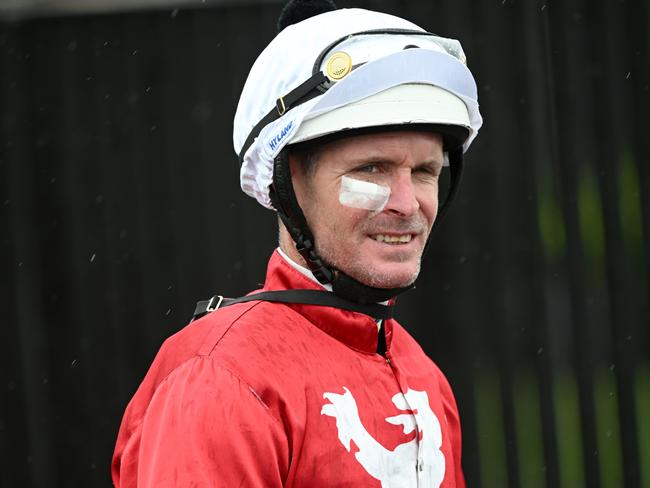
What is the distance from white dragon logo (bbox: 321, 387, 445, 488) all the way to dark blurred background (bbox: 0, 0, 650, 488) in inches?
81.6

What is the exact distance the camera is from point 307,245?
2.03 m

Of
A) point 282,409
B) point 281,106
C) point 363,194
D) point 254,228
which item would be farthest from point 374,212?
point 254,228

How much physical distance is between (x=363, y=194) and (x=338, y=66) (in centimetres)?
27

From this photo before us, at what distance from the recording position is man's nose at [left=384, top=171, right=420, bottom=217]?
197 centimetres

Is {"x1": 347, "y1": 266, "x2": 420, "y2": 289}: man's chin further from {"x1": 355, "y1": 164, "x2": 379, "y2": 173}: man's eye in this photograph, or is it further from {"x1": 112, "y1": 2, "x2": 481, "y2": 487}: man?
{"x1": 355, "y1": 164, "x2": 379, "y2": 173}: man's eye

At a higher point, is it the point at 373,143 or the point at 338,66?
the point at 338,66

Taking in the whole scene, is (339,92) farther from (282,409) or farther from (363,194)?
(282,409)

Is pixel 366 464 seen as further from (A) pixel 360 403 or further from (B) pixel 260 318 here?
(B) pixel 260 318

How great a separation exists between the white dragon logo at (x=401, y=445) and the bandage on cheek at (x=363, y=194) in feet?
1.25

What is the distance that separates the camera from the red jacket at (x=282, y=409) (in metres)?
1.64

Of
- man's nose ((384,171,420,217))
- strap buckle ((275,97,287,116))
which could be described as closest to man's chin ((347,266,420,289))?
man's nose ((384,171,420,217))

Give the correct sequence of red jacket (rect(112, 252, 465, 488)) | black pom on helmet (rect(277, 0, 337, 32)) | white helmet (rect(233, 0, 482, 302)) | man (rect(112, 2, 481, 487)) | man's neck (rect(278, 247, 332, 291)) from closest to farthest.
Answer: red jacket (rect(112, 252, 465, 488)), man (rect(112, 2, 481, 487)), white helmet (rect(233, 0, 482, 302)), man's neck (rect(278, 247, 332, 291)), black pom on helmet (rect(277, 0, 337, 32))

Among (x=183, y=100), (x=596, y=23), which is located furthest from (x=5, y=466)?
(x=596, y=23)

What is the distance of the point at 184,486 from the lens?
5.24ft
